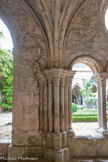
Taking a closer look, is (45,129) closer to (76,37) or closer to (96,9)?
(76,37)

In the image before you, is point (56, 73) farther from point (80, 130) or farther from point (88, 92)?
point (88, 92)

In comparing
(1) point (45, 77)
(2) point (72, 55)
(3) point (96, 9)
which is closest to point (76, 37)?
(2) point (72, 55)

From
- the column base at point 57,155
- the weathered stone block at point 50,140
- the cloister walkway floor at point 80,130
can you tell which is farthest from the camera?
the cloister walkway floor at point 80,130

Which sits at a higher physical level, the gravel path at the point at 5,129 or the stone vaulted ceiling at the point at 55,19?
the stone vaulted ceiling at the point at 55,19

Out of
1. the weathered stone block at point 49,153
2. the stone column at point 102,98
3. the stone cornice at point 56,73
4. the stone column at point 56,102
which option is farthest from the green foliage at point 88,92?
the weathered stone block at point 49,153

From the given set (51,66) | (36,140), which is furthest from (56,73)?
(36,140)

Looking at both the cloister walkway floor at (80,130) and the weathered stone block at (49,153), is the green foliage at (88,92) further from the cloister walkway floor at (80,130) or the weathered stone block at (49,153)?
the weathered stone block at (49,153)

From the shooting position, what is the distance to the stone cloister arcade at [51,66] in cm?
345

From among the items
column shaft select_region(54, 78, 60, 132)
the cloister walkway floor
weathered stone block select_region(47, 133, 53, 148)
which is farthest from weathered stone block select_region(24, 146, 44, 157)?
the cloister walkway floor

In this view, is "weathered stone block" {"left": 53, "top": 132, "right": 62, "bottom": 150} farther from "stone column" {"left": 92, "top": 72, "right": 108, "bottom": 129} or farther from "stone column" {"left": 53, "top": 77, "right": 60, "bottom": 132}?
"stone column" {"left": 92, "top": 72, "right": 108, "bottom": 129}

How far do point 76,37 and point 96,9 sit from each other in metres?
1.03

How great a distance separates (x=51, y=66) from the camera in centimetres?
356

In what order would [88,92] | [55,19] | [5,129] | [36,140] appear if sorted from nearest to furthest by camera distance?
[55,19]
[36,140]
[5,129]
[88,92]

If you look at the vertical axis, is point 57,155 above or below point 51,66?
below
